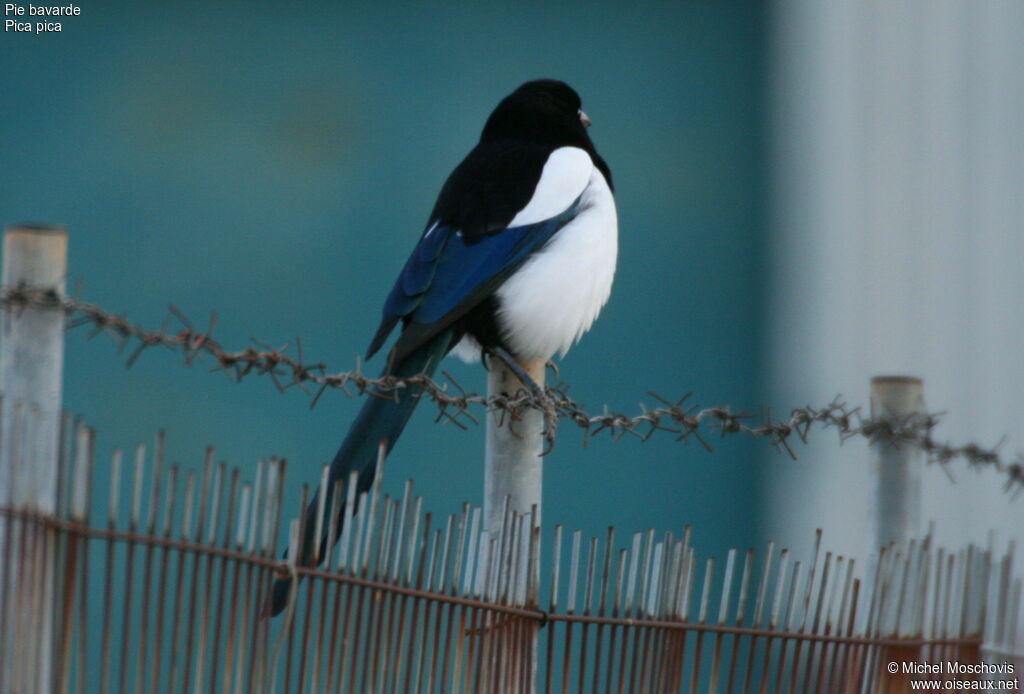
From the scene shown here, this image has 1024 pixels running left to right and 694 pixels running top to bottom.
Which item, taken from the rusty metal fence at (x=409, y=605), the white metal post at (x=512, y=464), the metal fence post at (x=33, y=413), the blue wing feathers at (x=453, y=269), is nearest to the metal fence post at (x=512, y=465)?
the white metal post at (x=512, y=464)

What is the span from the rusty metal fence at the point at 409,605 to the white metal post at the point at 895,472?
7 centimetres

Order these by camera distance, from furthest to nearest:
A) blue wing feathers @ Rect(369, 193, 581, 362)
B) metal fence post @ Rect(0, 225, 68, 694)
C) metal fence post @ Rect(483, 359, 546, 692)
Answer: blue wing feathers @ Rect(369, 193, 581, 362) < metal fence post @ Rect(483, 359, 546, 692) < metal fence post @ Rect(0, 225, 68, 694)

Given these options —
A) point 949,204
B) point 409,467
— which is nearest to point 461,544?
point 409,467

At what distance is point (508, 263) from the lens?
11.3 feet

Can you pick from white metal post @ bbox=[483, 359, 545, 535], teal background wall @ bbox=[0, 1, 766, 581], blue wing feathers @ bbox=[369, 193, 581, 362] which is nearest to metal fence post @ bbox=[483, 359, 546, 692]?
white metal post @ bbox=[483, 359, 545, 535]

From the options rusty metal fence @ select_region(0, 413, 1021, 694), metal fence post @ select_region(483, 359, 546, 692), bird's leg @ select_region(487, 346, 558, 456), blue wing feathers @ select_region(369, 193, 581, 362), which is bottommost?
rusty metal fence @ select_region(0, 413, 1021, 694)

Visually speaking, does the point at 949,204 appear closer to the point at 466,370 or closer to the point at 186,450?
the point at 466,370

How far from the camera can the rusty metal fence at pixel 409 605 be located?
1874 mm

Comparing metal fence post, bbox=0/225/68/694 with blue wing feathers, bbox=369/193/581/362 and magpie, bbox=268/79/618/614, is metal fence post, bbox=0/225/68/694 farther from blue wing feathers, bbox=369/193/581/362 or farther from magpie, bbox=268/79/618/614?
blue wing feathers, bbox=369/193/581/362

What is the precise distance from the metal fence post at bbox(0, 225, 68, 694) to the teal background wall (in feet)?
12.7

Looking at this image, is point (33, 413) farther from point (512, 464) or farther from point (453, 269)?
point (453, 269)

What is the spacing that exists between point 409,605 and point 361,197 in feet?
14.1

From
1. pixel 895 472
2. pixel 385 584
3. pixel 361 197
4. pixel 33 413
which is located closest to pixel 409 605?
pixel 385 584

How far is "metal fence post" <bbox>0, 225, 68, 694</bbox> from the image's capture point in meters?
1.87
